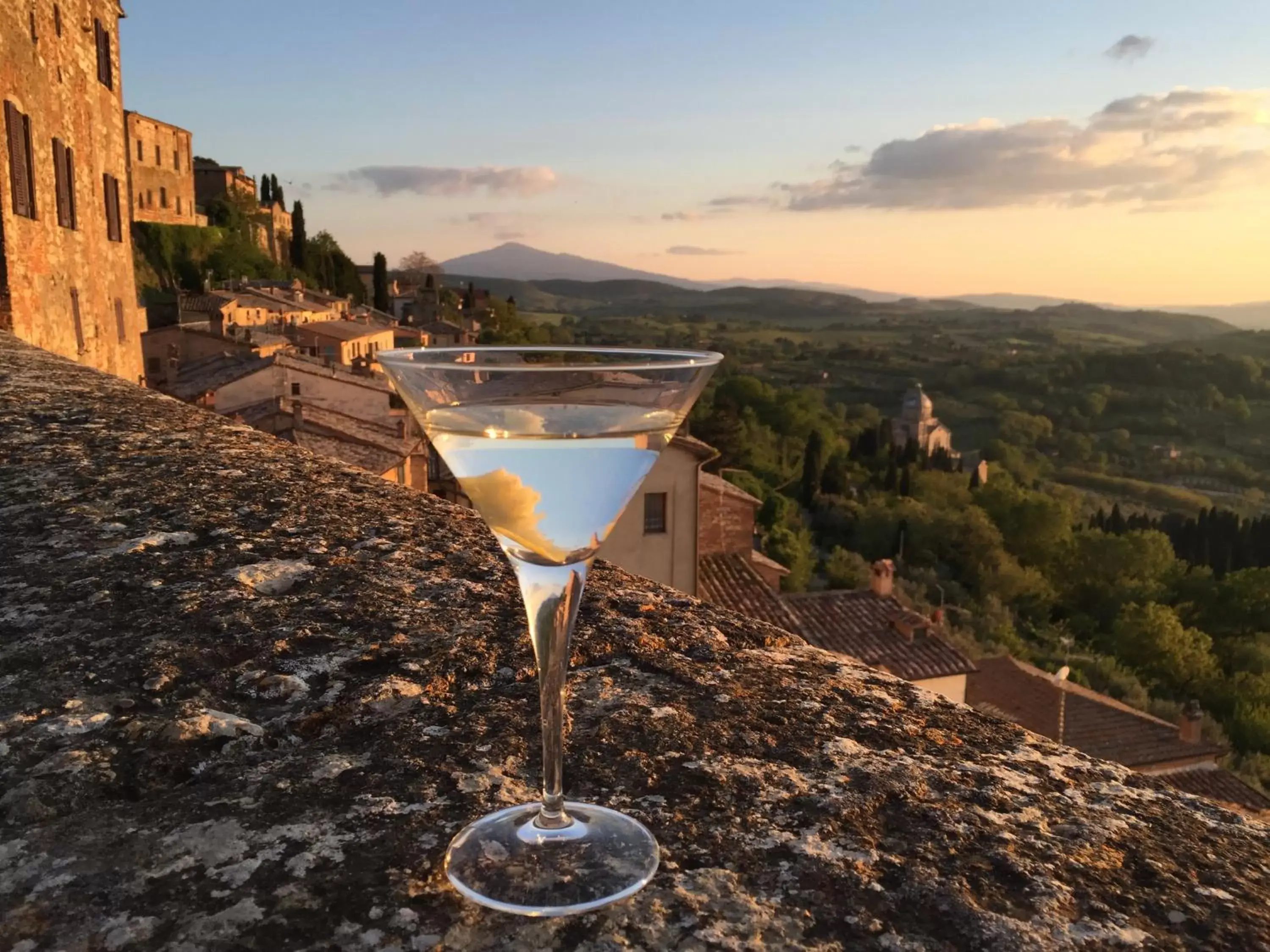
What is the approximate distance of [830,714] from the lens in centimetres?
144

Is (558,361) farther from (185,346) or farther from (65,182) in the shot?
(185,346)

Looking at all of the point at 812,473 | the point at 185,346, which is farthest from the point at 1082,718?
the point at 812,473

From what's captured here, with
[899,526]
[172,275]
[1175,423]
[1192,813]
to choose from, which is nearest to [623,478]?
[1192,813]

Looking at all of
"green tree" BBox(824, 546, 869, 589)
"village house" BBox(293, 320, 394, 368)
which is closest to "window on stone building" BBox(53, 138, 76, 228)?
"village house" BBox(293, 320, 394, 368)

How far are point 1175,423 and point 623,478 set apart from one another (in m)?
133

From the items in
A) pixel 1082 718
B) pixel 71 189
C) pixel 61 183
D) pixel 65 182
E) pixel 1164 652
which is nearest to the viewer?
pixel 61 183

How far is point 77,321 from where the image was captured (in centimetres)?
1308

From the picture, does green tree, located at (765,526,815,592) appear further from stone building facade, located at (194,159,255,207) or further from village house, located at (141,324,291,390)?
stone building facade, located at (194,159,255,207)

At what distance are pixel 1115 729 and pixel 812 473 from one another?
117 feet

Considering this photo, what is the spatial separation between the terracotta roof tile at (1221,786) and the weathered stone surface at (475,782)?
79.2ft

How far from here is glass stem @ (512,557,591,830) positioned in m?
1.08

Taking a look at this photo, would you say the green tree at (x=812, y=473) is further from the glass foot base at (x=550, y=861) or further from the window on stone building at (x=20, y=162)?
the glass foot base at (x=550, y=861)

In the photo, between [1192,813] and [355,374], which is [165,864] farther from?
[355,374]

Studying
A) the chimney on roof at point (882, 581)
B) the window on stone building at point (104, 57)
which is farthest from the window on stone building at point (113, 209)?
the chimney on roof at point (882, 581)
